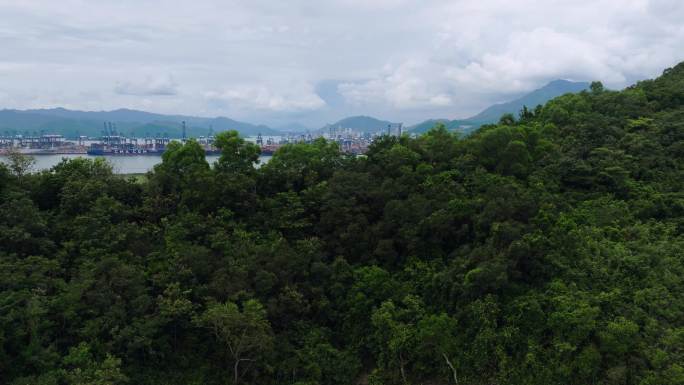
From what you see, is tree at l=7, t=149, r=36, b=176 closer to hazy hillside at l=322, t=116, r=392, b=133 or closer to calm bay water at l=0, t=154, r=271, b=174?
calm bay water at l=0, t=154, r=271, b=174

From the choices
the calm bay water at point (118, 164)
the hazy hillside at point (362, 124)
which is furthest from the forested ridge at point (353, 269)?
the hazy hillside at point (362, 124)

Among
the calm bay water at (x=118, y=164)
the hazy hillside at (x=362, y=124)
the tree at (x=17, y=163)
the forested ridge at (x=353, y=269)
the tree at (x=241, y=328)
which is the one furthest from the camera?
the hazy hillside at (x=362, y=124)

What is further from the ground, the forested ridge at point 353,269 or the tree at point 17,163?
the tree at point 17,163

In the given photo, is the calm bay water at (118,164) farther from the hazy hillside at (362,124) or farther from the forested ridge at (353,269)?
the hazy hillside at (362,124)

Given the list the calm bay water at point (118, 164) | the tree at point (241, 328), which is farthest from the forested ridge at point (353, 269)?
the calm bay water at point (118, 164)

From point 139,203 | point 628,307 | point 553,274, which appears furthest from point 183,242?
point 628,307

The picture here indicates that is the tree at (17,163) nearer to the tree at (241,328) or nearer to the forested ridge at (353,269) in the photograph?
the forested ridge at (353,269)

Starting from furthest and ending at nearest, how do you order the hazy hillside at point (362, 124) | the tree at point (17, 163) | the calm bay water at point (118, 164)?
the hazy hillside at point (362, 124) < the calm bay water at point (118, 164) < the tree at point (17, 163)

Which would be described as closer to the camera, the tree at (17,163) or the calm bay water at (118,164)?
the tree at (17,163)

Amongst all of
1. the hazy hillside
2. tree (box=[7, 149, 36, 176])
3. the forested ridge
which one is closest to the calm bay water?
tree (box=[7, 149, 36, 176])
